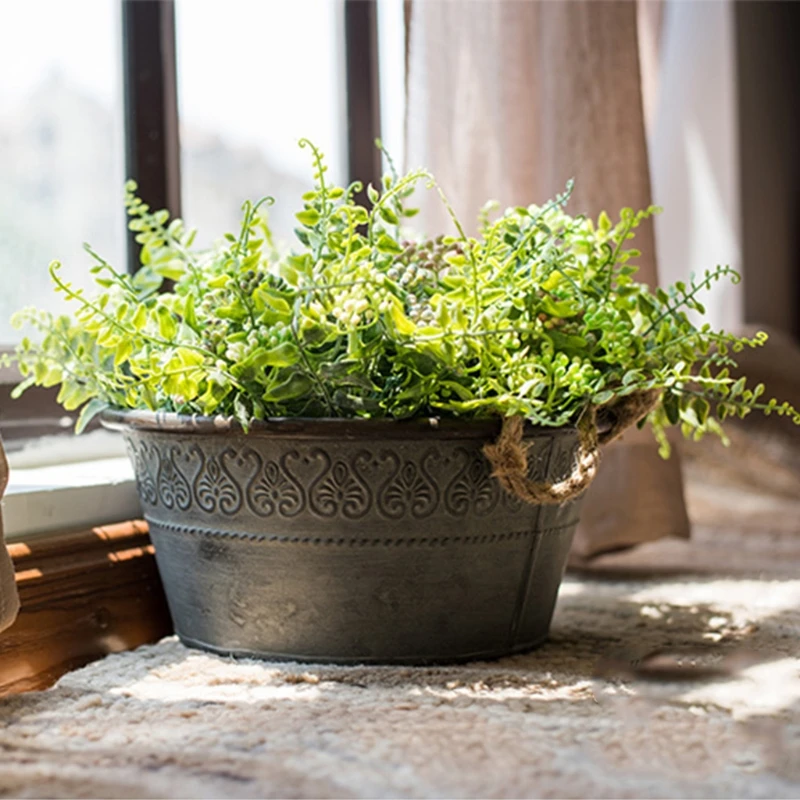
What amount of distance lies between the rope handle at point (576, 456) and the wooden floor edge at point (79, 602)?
0.42 meters

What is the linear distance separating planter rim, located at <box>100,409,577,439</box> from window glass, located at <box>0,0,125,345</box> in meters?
0.45

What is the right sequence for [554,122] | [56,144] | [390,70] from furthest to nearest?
[390,70] → [554,122] → [56,144]

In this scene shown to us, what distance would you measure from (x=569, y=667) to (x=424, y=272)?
0.39 metres

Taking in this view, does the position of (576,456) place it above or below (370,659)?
above

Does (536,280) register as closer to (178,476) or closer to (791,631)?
(178,476)

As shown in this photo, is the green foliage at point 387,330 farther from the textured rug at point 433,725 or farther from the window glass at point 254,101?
the window glass at point 254,101

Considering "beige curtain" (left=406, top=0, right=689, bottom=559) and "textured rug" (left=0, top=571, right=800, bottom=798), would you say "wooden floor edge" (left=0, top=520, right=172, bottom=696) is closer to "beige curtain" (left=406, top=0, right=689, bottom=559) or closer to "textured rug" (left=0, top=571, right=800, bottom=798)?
"textured rug" (left=0, top=571, right=800, bottom=798)

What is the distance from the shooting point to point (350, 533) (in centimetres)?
94

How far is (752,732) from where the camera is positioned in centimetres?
79

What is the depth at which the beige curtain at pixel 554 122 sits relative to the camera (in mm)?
1421

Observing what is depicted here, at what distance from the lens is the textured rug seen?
27.3 inches

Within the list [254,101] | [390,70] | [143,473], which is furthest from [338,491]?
[390,70]

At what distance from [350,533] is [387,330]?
→ 19 cm

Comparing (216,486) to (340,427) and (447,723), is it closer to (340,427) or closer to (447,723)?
(340,427)
